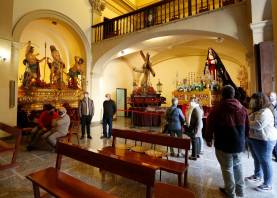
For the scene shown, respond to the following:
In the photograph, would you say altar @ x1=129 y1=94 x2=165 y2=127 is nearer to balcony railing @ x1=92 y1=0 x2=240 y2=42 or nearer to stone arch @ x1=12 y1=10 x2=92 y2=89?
stone arch @ x1=12 y1=10 x2=92 y2=89

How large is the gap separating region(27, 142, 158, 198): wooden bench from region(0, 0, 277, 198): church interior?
0.04 feet

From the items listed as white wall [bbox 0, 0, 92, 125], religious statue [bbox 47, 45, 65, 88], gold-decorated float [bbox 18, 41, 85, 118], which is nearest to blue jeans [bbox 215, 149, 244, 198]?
white wall [bbox 0, 0, 92, 125]

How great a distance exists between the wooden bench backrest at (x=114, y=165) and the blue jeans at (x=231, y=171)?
1.24 metres

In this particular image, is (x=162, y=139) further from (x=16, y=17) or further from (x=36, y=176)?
(x=16, y=17)

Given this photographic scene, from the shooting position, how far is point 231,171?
2412 mm

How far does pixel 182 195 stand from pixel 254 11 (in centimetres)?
500

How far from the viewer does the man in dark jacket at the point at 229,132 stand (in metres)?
2.36

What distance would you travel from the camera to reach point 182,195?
1853mm

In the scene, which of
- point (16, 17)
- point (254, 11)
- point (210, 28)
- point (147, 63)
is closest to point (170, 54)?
point (147, 63)

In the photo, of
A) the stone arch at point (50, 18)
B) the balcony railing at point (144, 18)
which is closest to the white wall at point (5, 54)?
the stone arch at point (50, 18)

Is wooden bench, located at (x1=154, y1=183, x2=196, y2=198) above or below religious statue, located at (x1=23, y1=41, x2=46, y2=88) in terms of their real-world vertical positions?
below

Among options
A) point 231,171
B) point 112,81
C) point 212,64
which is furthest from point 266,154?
point 112,81

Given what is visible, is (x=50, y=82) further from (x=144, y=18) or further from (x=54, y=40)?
(x=144, y=18)

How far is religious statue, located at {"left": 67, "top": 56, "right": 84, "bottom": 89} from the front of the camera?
9180 millimetres
